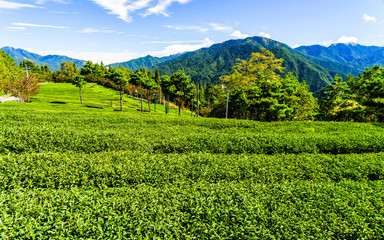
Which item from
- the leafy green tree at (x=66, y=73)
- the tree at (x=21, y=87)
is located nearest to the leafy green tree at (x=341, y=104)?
the tree at (x=21, y=87)

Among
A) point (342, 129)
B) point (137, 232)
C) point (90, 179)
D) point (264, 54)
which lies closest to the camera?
point (137, 232)

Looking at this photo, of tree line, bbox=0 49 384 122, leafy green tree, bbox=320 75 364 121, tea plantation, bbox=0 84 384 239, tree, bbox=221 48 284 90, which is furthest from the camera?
tree, bbox=221 48 284 90

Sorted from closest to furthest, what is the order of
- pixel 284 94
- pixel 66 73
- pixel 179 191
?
pixel 179 191
pixel 284 94
pixel 66 73

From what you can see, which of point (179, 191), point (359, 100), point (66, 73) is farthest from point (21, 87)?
point (66, 73)

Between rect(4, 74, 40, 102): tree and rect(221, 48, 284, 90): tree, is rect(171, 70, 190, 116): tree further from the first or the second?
rect(4, 74, 40, 102): tree

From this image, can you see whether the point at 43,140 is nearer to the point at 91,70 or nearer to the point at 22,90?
the point at 22,90

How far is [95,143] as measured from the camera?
12.1 meters

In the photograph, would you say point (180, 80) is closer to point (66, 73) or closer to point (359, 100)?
point (359, 100)

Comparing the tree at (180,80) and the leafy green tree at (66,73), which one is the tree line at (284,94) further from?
the leafy green tree at (66,73)

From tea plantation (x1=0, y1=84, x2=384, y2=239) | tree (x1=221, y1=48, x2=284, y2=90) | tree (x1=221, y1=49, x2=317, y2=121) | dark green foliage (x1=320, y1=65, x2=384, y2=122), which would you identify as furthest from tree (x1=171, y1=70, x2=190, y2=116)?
dark green foliage (x1=320, y1=65, x2=384, y2=122)

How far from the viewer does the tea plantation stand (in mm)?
4953

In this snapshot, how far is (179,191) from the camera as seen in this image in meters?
6.76

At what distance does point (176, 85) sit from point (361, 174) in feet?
111

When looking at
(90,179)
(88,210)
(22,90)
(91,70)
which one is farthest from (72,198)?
(91,70)
